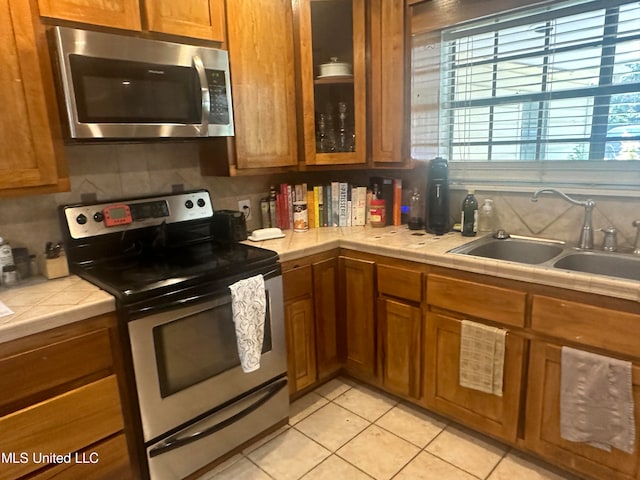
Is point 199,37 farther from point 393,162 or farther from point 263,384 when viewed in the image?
point 263,384

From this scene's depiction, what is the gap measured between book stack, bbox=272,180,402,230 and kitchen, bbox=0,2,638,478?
0.18 metres

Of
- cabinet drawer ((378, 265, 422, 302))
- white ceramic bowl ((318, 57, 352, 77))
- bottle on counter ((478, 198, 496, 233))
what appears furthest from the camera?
white ceramic bowl ((318, 57, 352, 77))

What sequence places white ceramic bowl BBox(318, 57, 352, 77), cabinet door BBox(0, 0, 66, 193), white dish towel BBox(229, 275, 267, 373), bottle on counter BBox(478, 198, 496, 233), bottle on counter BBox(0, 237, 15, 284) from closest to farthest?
cabinet door BBox(0, 0, 66, 193) < bottle on counter BBox(0, 237, 15, 284) < white dish towel BBox(229, 275, 267, 373) < bottle on counter BBox(478, 198, 496, 233) < white ceramic bowl BBox(318, 57, 352, 77)

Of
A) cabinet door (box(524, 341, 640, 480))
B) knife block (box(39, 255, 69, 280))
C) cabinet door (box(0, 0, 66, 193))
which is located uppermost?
cabinet door (box(0, 0, 66, 193))

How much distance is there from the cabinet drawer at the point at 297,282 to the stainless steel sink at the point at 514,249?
0.73 m

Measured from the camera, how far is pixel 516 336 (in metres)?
1.71

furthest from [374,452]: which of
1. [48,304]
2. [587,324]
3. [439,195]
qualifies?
[48,304]

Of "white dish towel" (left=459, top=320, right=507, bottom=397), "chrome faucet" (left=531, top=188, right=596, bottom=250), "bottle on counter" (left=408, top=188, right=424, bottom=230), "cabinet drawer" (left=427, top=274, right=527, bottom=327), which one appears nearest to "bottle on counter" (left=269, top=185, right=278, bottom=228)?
"bottle on counter" (left=408, top=188, right=424, bottom=230)

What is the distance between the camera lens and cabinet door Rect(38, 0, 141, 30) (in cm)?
149

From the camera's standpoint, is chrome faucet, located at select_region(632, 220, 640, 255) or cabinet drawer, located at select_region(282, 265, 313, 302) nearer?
chrome faucet, located at select_region(632, 220, 640, 255)

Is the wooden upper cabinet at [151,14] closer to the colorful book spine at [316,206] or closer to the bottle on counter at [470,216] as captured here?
the colorful book spine at [316,206]

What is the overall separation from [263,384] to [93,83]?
144cm

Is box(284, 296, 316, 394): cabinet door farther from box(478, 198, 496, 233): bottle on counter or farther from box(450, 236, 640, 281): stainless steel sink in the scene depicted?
box(478, 198, 496, 233): bottle on counter

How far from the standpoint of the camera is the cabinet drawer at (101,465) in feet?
4.70
